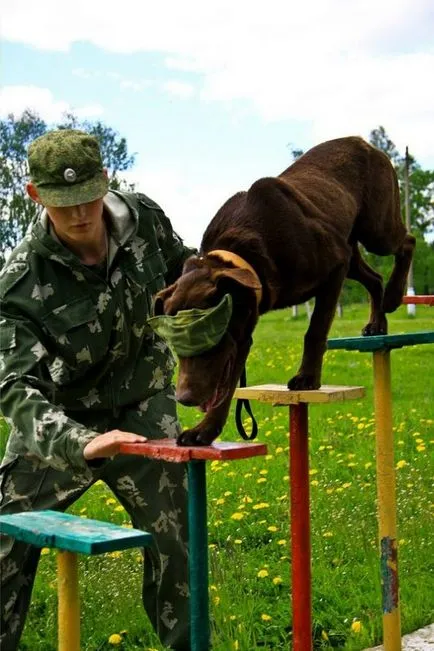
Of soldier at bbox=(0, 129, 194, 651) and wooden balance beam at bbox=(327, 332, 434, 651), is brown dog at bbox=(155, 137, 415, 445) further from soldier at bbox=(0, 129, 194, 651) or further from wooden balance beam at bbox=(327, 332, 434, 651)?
soldier at bbox=(0, 129, 194, 651)

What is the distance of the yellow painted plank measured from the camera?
3098 millimetres

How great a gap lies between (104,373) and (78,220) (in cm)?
63

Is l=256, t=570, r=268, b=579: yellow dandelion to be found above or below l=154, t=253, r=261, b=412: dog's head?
below

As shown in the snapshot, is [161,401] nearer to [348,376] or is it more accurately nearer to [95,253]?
[95,253]

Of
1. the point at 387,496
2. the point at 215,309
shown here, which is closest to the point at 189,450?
the point at 215,309

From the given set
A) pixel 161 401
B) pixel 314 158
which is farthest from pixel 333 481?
pixel 314 158

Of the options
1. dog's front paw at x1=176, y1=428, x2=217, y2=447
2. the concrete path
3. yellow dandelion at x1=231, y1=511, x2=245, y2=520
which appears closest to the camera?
dog's front paw at x1=176, y1=428, x2=217, y2=447

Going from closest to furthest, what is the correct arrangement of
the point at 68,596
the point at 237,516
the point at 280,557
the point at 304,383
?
the point at 68,596 → the point at 304,383 → the point at 280,557 → the point at 237,516

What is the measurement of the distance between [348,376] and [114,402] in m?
6.90

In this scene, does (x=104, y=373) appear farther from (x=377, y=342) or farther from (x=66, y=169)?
(x=377, y=342)

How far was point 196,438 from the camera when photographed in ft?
8.61

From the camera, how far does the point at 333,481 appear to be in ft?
19.3

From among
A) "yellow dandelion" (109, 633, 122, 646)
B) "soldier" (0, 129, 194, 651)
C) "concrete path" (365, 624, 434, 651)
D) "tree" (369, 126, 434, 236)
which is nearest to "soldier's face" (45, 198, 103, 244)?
"soldier" (0, 129, 194, 651)

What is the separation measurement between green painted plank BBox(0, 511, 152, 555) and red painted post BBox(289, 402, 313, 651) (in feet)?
3.81
